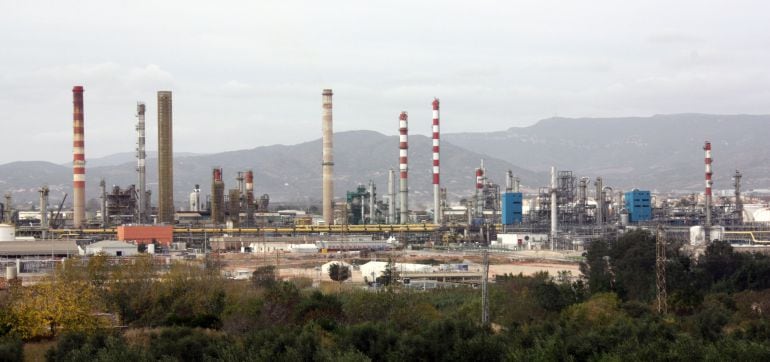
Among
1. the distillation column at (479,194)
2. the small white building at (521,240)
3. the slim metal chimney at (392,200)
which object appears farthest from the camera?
the slim metal chimney at (392,200)

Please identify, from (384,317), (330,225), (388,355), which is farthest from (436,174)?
(388,355)

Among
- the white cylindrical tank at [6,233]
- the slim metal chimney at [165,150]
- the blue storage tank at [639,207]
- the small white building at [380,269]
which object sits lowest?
the small white building at [380,269]

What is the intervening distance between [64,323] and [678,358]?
51.4 ft

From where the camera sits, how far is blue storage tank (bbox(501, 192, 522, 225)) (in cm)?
7231

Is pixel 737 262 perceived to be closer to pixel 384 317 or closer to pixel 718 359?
pixel 384 317

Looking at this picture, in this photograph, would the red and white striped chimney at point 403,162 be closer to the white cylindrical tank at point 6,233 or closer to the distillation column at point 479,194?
the distillation column at point 479,194

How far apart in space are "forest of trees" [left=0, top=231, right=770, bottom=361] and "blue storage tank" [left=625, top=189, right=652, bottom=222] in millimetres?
26127

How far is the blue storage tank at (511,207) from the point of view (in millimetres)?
72312

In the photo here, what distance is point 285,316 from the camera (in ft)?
101

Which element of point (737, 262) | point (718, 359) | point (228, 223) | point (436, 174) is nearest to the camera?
point (718, 359)

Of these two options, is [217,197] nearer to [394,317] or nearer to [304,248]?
[304,248]

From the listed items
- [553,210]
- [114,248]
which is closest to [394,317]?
[114,248]

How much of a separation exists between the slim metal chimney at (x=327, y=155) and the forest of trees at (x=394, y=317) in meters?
34.9

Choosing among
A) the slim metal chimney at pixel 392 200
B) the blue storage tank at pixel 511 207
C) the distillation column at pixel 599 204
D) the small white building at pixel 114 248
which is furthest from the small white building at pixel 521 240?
the small white building at pixel 114 248
